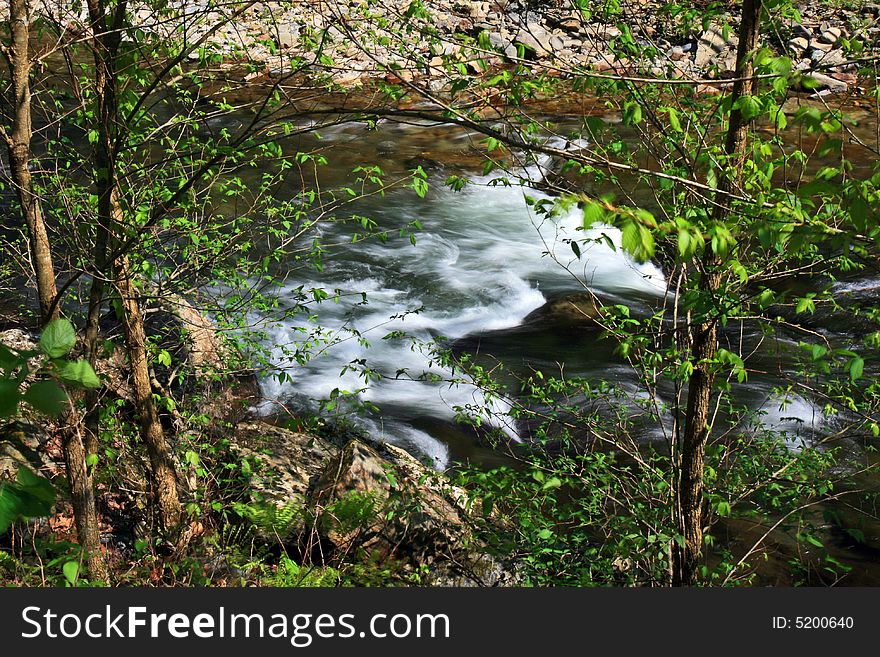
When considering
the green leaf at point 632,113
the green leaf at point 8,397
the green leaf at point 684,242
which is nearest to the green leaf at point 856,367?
the green leaf at point 684,242

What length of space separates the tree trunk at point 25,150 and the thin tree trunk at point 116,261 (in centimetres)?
24

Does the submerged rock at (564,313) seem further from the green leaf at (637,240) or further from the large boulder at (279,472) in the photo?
the green leaf at (637,240)

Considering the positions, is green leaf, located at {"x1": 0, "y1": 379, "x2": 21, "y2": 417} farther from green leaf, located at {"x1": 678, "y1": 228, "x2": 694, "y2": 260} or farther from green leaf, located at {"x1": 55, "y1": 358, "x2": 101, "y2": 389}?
green leaf, located at {"x1": 678, "y1": 228, "x2": 694, "y2": 260}

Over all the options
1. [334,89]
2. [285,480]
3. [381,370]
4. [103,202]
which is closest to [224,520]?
[285,480]

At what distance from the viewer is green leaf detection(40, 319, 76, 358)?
76.2 inches

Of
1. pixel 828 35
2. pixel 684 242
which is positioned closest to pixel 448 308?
pixel 684 242

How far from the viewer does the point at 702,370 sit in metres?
4.14

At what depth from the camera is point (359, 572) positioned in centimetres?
517

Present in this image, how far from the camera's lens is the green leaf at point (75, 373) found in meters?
1.99

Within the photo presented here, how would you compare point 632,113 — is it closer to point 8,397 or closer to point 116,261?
point 8,397

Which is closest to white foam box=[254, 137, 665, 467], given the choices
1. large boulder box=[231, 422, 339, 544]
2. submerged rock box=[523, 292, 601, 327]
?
submerged rock box=[523, 292, 601, 327]

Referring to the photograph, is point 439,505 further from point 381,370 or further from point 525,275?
point 525,275

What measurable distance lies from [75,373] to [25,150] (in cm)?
226

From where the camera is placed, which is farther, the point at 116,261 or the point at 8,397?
the point at 116,261
